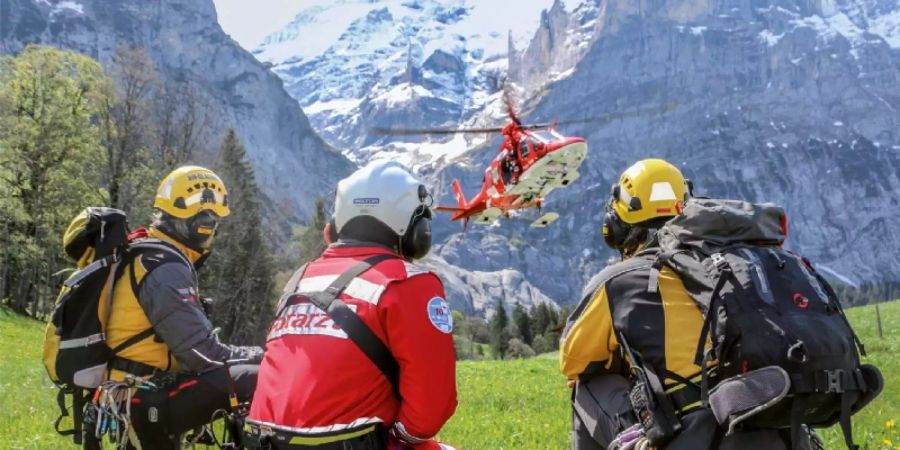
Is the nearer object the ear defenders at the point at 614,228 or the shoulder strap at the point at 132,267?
the ear defenders at the point at 614,228

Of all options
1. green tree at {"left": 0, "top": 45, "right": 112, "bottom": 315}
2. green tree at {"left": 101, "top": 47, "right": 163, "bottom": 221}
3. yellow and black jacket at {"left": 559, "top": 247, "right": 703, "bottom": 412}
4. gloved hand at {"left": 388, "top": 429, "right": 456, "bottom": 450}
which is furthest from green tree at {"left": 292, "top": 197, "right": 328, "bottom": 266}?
gloved hand at {"left": 388, "top": 429, "right": 456, "bottom": 450}

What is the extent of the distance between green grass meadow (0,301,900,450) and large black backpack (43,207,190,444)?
12.7 feet

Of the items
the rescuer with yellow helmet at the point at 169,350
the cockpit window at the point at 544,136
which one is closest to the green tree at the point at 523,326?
the cockpit window at the point at 544,136

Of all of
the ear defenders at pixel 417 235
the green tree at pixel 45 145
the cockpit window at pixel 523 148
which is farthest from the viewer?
the green tree at pixel 45 145

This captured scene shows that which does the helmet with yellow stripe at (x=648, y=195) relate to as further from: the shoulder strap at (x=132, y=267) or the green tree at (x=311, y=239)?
the green tree at (x=311, y=239)

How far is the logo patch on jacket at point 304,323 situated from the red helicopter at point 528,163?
22162 millimetres

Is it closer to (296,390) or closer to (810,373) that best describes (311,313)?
(296,390)

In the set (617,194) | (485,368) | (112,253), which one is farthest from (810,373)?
(485,368)

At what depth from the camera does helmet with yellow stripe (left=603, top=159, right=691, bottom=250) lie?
539 centimetres

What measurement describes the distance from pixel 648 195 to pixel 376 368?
2.43m

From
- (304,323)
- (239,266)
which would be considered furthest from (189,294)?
(239,266)

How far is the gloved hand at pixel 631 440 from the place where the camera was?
13.9ft

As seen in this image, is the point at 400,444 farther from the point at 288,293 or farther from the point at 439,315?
the point at 288,293

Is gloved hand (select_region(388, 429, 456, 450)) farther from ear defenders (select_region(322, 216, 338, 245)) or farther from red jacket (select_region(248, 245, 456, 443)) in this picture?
ear defenders (select_region(322, 216, 338, 245))
